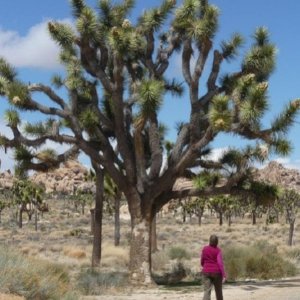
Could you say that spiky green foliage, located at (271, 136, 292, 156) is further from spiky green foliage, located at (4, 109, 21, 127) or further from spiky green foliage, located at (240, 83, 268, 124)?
spiky green foliage, located at (4, 109, 21, 127)

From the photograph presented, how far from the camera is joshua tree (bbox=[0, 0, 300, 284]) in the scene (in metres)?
16.1

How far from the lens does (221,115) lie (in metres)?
14.1

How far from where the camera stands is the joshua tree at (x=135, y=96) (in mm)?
16125

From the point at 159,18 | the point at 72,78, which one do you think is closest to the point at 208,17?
the point at 159,18

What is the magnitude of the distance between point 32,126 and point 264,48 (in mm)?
6614

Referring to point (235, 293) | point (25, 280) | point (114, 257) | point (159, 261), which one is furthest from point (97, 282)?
point (114, 257)

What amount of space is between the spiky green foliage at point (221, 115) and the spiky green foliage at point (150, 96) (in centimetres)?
139

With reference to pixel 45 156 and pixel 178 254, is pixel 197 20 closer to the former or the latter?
pixel 45 156

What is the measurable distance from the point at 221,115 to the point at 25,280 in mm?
6570

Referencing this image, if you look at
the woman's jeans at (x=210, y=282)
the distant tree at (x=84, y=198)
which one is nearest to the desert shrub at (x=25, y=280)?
the woman's jeans at (x=210, y=282)

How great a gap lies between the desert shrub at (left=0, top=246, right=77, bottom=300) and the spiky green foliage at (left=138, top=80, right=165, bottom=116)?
5.53 metres

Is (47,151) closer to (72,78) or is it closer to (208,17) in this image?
(72,78)

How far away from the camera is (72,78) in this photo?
1698 cm

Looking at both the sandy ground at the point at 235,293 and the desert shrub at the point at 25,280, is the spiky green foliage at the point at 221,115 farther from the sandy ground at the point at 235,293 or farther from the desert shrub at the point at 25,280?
the desert shrub at the point at 25,280
